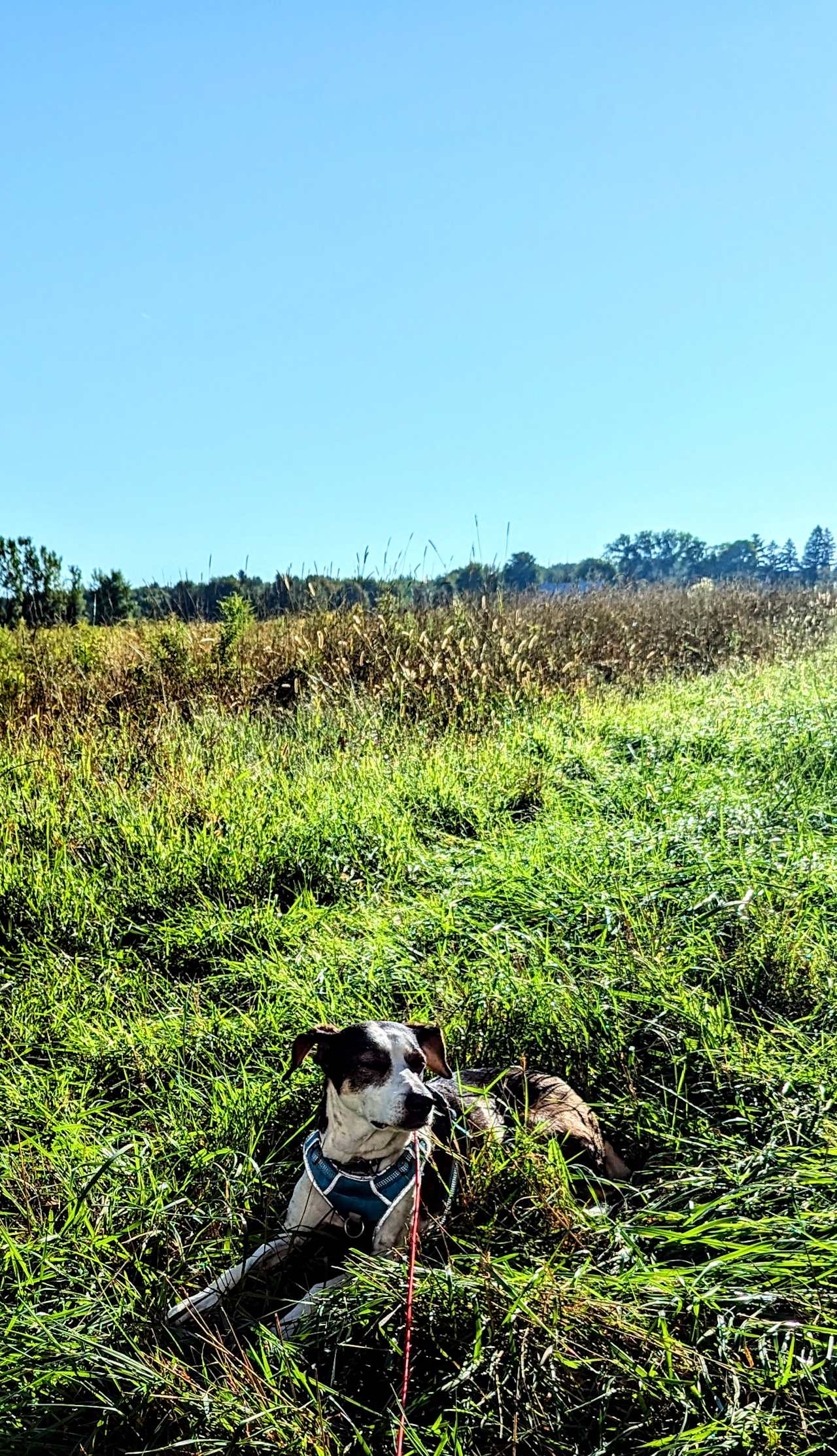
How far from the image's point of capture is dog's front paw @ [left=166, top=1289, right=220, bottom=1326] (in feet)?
6.00

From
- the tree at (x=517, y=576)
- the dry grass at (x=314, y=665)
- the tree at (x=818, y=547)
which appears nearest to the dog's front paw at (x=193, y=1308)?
the dry grass at (x=314, y=665)

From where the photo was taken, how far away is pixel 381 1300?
68.6 inches

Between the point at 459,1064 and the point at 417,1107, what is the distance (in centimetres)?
77

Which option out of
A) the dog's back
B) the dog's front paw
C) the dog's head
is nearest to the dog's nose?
the dog's head

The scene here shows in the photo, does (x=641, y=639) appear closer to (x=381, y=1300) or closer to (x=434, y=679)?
(x=434, y=679)

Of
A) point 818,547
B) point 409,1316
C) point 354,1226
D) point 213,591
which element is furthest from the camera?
point 818,547

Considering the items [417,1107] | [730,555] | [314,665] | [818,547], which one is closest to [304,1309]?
[417,1107]

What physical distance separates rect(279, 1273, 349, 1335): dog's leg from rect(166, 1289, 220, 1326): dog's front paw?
162mm

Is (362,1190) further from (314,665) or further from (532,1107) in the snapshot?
(314,665)

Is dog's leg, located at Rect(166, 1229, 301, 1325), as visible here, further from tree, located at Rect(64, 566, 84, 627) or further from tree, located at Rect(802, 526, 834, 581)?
tree, located at Rect(802, 526, 834, 581)

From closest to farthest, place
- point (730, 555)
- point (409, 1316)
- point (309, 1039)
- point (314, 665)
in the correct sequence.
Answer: point (409, 1316)
point (309, 1039)
point (314, 665)
point (730, 555)

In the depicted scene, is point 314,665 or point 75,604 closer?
point 314,665

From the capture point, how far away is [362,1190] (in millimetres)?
1840

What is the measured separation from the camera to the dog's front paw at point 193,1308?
183 centimetres
